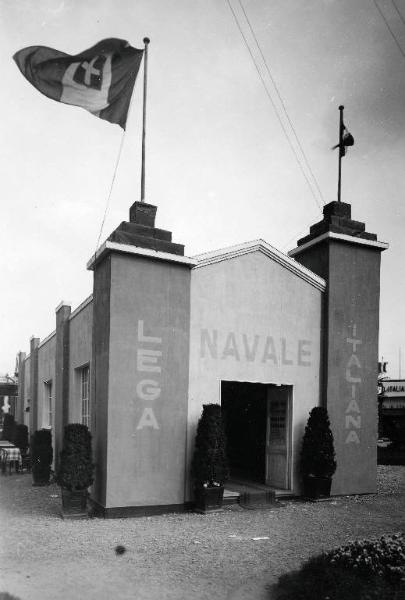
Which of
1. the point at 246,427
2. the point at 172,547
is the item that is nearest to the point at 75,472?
the point at 172,547

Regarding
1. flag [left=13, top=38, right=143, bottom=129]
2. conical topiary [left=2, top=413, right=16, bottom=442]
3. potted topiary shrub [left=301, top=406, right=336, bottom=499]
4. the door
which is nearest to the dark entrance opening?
the door

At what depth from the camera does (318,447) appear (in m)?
11.1

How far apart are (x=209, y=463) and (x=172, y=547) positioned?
253 cm

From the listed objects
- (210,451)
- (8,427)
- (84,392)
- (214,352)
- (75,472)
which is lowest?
(8,427)

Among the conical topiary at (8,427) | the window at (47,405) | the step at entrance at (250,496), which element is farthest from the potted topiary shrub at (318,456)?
the conical topiary at (8,427)

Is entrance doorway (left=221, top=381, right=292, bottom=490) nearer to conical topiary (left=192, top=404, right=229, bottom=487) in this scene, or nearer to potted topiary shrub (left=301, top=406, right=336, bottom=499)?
potted topiary shrub (left=301, top=406, right=336, bottom=499)

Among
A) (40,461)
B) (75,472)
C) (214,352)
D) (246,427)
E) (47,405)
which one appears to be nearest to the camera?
(75,472)

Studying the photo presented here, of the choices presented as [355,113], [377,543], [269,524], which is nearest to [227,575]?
[377,543]

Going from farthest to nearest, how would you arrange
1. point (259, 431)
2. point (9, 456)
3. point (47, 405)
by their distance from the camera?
point (47, 405) < point (9, 456) < point (259, 431)

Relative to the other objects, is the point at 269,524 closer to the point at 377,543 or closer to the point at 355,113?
the point at 377,543

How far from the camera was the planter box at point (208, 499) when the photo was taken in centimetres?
979

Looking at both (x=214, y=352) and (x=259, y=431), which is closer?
(x=214, y=352)

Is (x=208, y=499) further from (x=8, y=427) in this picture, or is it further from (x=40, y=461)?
(x=8, y=427)

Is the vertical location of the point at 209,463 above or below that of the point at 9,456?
above
